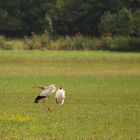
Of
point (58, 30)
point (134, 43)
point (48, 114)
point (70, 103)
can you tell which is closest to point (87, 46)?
point (134, 43)

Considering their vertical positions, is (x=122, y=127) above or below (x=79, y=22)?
above

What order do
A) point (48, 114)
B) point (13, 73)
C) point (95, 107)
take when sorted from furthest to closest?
point (13, 73)
point (95, 107)
point (48, 114)

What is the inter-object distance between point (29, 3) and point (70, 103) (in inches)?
1930

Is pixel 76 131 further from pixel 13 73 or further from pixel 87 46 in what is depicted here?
pixel 87 46

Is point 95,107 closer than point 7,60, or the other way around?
point 95,107

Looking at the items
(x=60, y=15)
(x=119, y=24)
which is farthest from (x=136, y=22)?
(x=60, y=15)

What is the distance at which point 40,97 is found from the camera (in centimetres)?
2088

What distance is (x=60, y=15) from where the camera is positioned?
7288 centimetres

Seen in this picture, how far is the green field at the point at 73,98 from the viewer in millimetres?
16219

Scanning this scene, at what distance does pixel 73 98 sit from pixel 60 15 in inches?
1886

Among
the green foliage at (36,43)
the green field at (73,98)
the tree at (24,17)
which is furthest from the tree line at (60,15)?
the green field at (73,98)

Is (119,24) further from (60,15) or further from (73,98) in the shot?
(73,98)

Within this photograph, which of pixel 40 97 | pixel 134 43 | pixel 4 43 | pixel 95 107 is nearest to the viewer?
pixel 40 97

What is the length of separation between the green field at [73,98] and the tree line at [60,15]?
2367 cm
